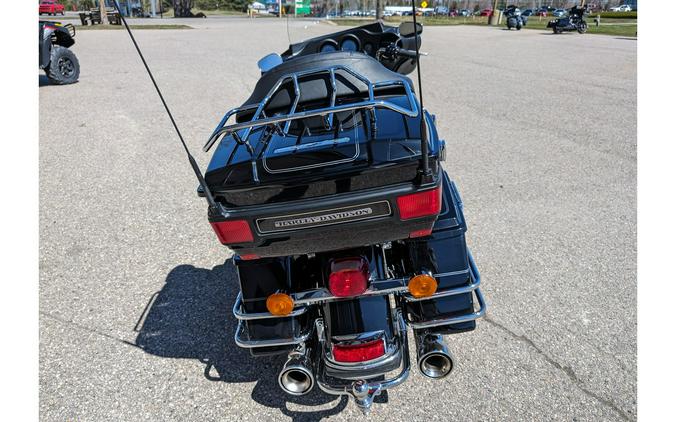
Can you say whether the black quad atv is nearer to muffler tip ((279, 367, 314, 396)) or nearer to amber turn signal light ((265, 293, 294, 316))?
amber turn signal light ((265, 293, 294, 316))

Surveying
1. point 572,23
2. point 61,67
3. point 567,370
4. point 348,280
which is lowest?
point 567,370

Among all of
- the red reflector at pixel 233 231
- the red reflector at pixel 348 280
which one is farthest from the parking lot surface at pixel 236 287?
the red reflector at pixel 233 231

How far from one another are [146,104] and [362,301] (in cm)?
783

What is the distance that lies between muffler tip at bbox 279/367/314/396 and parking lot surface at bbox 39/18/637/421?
0.33 meters

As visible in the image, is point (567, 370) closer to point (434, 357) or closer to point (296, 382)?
point (434, 357)

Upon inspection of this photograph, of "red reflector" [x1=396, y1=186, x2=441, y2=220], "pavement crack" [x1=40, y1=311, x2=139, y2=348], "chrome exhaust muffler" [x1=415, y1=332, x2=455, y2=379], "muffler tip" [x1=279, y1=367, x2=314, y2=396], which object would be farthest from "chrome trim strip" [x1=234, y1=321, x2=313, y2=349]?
"pavement crack" [x1=40, y1=311, x2=139, y2=348]

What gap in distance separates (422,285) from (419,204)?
0.40 m

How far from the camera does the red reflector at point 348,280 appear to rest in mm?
1914

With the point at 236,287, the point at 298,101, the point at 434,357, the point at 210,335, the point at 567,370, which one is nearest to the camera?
the point at 434,357

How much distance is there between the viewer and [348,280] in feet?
6.28

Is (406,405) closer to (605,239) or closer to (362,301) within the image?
(362,301)

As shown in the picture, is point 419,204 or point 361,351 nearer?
point 419,204

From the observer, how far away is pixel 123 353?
275 centimetres

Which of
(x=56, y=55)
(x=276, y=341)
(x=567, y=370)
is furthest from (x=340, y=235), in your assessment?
(x=56, y=55)
